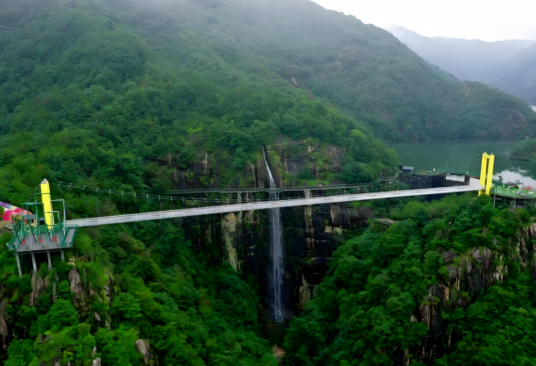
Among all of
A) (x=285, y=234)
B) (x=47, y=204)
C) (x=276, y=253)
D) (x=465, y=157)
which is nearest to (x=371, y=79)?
(x=465, y=157)

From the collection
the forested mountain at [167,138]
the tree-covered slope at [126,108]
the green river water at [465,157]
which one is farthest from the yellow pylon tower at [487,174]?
the tree-covered slope at [126,108]

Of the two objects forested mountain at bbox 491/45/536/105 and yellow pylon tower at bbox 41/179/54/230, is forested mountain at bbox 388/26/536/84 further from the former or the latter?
yellow pylon tower at bbox 41/179/54/230

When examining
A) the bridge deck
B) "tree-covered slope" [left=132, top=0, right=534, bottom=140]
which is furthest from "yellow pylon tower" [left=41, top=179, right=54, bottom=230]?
"tree-covered slope" [left=132, top=0, right=534, bottom=140]

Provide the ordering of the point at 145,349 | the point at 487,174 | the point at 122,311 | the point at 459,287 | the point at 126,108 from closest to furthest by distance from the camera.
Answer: the point at 145,349 < the point at 122,311 < the point at 459,287 < the point at 487,174 < the point at 126,108

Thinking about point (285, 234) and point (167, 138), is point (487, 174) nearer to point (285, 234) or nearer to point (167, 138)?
point (285, 234)

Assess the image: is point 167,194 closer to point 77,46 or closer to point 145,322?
point 145,322

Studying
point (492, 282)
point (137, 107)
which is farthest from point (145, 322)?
point (137, 107)
